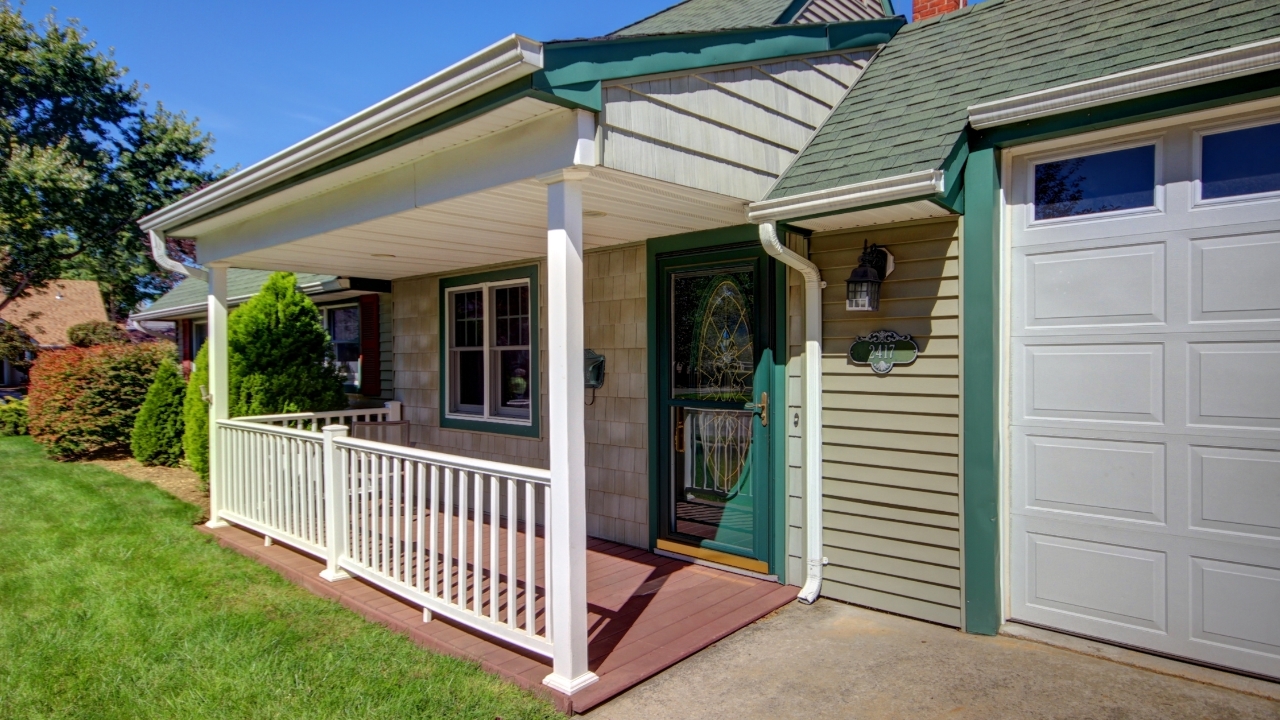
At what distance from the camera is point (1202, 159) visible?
3.19 meters

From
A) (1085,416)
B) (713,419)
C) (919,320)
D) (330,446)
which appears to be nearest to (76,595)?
(330,446)

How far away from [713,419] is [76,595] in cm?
416

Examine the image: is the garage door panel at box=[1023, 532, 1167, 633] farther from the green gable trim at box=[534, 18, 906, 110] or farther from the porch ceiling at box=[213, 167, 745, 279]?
the green gable trim at box=[534, 18, 906, 110]

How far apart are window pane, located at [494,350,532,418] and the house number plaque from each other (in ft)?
10.6

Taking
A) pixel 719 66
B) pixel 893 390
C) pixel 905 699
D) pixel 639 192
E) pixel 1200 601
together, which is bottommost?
pixel 905 699

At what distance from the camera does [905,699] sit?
3078 millimetres

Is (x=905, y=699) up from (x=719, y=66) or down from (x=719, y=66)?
down

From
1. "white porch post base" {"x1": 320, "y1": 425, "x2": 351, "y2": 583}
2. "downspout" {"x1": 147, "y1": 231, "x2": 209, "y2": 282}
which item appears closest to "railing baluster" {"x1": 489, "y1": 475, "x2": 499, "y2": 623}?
"white porch post base" {"x1": 320, "y1": 425, "x2": 351, "y2": 583}

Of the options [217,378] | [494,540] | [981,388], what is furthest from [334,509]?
[981,388]

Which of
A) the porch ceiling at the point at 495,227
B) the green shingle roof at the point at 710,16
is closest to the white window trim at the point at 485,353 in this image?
the porch ceiling at the point at 495,227

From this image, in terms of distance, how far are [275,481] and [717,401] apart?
353 centimetres

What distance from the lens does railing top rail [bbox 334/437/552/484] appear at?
131 inches

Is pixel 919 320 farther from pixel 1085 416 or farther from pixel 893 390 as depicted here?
pixel 1085 416

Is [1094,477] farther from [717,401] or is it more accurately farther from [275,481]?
[275,481]
